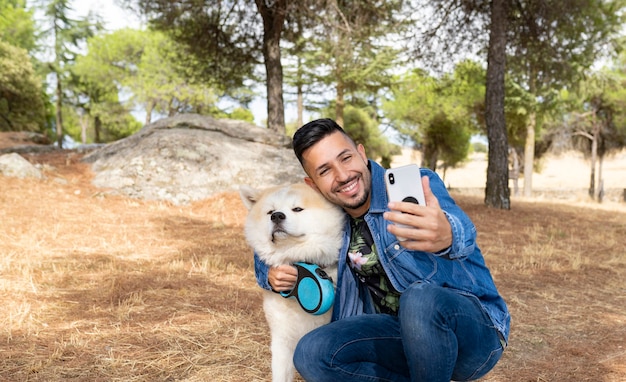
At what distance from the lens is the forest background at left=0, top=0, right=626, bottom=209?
952cm

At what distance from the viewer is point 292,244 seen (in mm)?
2076

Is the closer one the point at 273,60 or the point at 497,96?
the point at 497,96

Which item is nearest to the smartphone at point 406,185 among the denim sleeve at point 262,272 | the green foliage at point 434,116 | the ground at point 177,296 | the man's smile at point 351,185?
the man's smile at point 351,185

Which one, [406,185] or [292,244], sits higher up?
[406,185]

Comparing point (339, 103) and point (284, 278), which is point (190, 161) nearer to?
point (284, 278)

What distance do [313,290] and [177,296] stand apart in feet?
7.21

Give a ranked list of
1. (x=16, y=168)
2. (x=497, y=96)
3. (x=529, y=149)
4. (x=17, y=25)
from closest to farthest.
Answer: (x=16, y=168), (x=497, y=96), (x=529, y=149), (x=17, y=25)

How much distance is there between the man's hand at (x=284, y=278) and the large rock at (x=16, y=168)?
7729 mm

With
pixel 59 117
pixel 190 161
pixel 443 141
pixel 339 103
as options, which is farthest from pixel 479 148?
pixel 190 161

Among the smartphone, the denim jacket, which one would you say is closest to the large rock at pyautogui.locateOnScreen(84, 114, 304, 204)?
the denim jacket

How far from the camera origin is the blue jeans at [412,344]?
5.34ft

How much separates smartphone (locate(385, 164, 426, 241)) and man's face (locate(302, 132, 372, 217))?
0.68 feet

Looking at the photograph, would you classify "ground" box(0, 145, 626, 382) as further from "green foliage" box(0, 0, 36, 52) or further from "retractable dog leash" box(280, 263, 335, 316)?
"green foliage" box(0, 0, 36, 52)

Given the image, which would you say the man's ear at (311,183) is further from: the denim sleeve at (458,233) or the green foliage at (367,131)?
the green foliage at (367,131)
